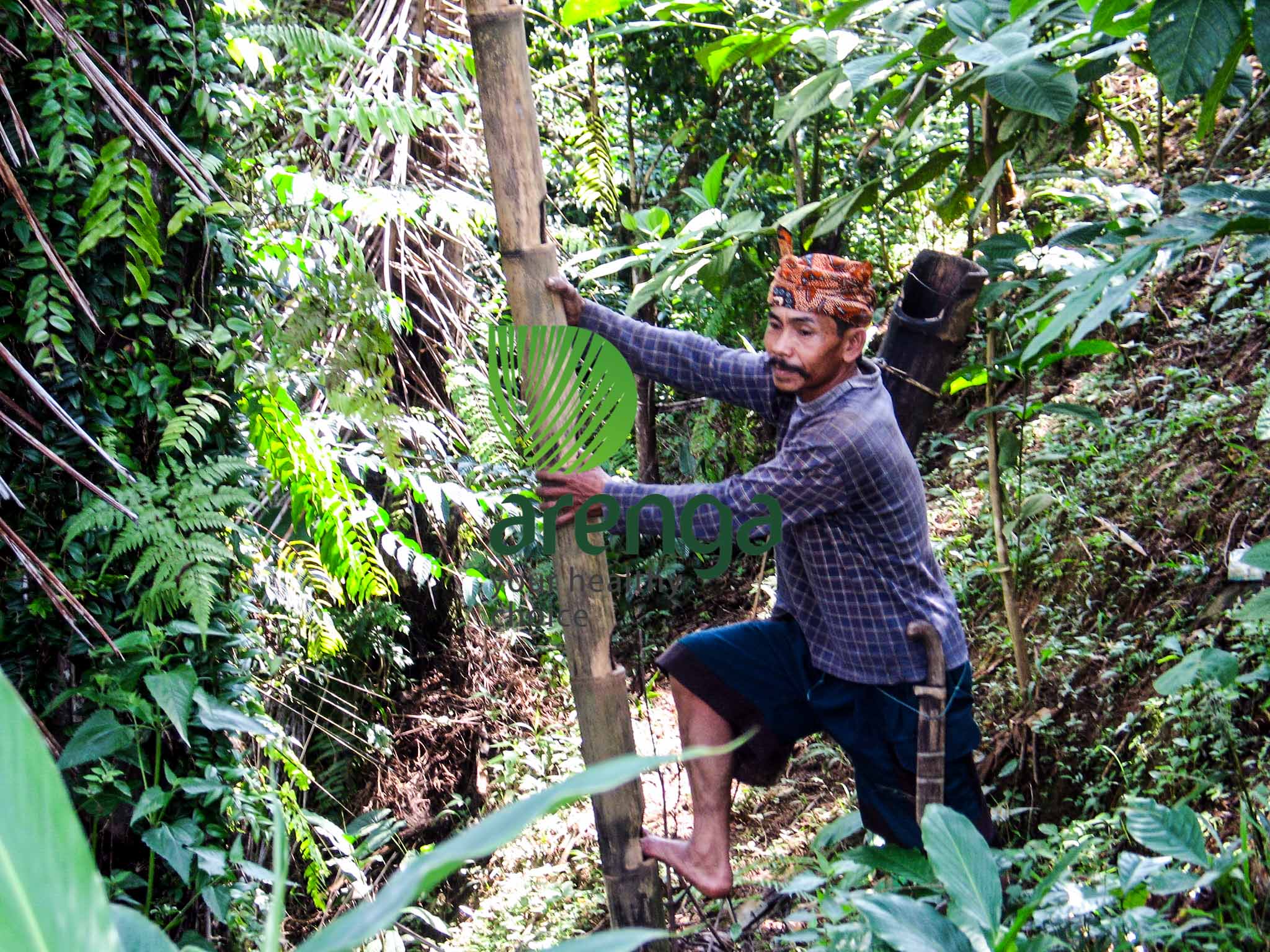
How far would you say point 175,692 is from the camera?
2.82 metres

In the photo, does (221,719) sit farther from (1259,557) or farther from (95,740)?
(1259,557)

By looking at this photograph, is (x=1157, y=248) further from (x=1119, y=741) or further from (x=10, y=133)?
(x=10, y=133)

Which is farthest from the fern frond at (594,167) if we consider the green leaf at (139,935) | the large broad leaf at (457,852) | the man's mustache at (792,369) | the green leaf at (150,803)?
the large broad leaf at (457,852)

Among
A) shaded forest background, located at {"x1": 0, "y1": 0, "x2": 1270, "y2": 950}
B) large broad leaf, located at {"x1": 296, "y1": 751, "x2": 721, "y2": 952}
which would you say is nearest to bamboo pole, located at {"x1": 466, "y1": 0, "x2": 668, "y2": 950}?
shaded forest background, located at {"x1": 0, "y1": 0, "x2": 1270, "y2": 950}

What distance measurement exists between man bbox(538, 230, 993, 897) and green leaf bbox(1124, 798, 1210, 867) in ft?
1.52

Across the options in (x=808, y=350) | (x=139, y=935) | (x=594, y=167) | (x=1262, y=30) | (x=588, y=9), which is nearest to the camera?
(x=139, y=935)

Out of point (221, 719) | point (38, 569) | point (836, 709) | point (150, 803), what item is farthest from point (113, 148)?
point (836, 709)

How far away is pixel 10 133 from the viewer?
284cm

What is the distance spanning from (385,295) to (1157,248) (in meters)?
2.49

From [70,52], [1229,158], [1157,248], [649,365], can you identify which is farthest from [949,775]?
[1229,158]

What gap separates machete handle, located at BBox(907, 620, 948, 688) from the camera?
2.67 metres

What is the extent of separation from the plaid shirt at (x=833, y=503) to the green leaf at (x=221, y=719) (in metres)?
1.16

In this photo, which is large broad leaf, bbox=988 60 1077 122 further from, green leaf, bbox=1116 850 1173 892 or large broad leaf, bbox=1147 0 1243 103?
green leaf, bbox=1116 850 1173 892

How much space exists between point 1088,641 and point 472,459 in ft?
8.66
